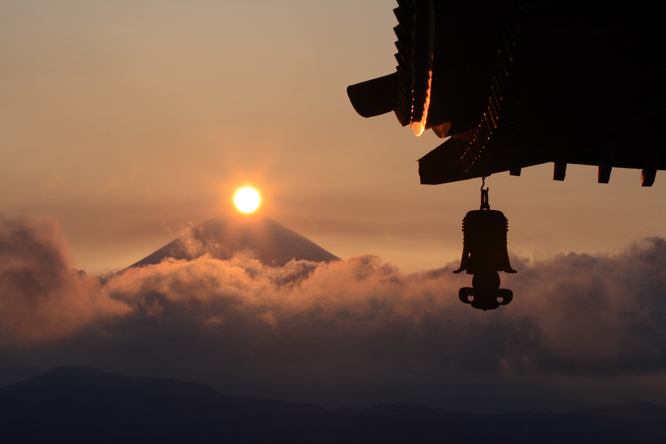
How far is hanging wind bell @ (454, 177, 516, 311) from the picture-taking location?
6.93m

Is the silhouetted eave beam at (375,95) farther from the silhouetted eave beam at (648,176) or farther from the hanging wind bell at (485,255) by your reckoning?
the silhouetted eave beam at (648,176)

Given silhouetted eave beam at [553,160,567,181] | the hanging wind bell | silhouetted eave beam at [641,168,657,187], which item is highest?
silhouetted eave beam at [641,168,657,187]

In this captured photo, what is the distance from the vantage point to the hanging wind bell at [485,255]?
693cm

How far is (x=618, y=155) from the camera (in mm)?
6297

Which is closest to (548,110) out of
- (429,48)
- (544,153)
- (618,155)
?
(429,48)

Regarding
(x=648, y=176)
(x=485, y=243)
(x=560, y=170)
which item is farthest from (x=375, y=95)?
(x=648, y=176)

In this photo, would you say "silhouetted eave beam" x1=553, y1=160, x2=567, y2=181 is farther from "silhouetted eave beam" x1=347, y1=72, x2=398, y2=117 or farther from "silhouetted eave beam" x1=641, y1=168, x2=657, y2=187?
"silhouetted eave beam" x1=347, y1=72, x2=398, y2=117

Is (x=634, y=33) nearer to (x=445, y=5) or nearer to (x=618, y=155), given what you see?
(x=445, y=5)

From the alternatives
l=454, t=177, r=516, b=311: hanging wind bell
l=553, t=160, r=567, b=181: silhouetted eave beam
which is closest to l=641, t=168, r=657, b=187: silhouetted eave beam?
l=553, t=160, r=567, b=181: silhouetted eave beam

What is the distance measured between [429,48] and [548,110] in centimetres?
96

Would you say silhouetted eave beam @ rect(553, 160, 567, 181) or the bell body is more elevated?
silhouetted eave beam @ rect(553, 160, 567, 181)

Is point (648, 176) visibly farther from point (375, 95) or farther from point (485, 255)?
point (375, 95)

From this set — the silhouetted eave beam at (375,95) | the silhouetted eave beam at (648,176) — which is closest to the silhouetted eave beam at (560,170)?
the silhouetted eave beam at (648,176)

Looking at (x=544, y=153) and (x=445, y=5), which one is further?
(x=544, y=153)
